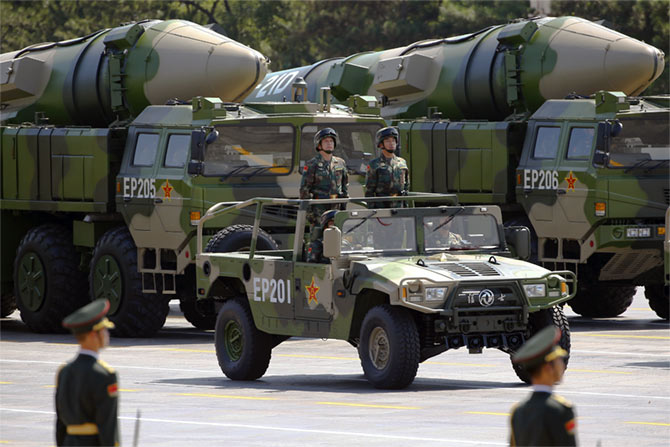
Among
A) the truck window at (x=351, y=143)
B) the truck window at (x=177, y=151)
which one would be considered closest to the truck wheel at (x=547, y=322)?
the truck window at (x=351, y=143)

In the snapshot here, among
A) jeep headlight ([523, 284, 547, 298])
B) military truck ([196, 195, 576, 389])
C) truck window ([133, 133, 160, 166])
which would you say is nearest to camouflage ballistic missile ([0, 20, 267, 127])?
truck window ([133, 133, 160, 166])

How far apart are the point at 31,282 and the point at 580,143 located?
746 cm

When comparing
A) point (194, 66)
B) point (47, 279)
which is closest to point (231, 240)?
point (47, 279)

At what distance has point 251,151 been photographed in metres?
21.0

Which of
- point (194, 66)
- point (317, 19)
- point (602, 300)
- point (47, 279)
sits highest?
point (317, 19)

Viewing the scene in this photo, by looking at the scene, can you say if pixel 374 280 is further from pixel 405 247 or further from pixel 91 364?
pixel 91 364

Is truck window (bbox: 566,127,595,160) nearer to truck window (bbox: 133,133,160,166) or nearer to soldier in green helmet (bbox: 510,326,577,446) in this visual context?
truck window (bbox: 133,133,160,166)

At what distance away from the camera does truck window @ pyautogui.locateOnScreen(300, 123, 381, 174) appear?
69.8 ft

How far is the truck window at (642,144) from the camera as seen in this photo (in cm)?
2144

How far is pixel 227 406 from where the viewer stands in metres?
14.1

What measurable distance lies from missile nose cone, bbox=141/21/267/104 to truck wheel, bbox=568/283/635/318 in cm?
548

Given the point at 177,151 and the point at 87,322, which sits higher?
the point at 177,151

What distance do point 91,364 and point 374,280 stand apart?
24.5ft

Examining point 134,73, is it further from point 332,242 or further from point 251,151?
point 332,242
